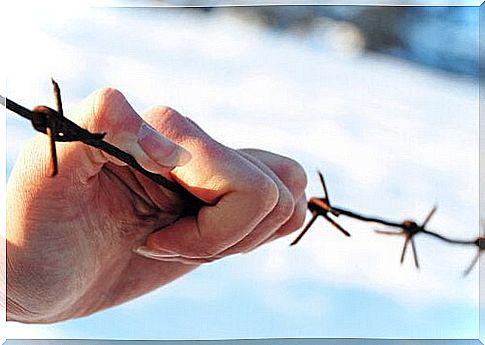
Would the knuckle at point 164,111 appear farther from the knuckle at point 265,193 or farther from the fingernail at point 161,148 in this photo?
the knuckle at point 265,193

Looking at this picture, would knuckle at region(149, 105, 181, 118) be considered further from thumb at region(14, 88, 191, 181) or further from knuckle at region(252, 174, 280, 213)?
knuckle at region(252, 174, 280, 213)

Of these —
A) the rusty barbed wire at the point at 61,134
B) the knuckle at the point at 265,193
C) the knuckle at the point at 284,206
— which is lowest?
the knuckle at the point at 284,206

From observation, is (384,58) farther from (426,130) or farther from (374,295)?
(374,295)

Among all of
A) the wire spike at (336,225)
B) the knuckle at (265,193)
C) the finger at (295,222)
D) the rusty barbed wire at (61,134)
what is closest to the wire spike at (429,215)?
the wire spike at (336,225)

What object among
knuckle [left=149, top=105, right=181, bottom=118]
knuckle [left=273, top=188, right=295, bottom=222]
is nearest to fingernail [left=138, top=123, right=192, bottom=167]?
knuckle [left=149, top=105, right=181, bottom=118]

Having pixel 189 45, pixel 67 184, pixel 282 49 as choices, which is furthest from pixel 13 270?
pixel 282 49

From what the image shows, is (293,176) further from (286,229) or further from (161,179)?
(161,179)

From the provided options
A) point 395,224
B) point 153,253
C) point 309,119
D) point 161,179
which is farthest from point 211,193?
point 395,224
